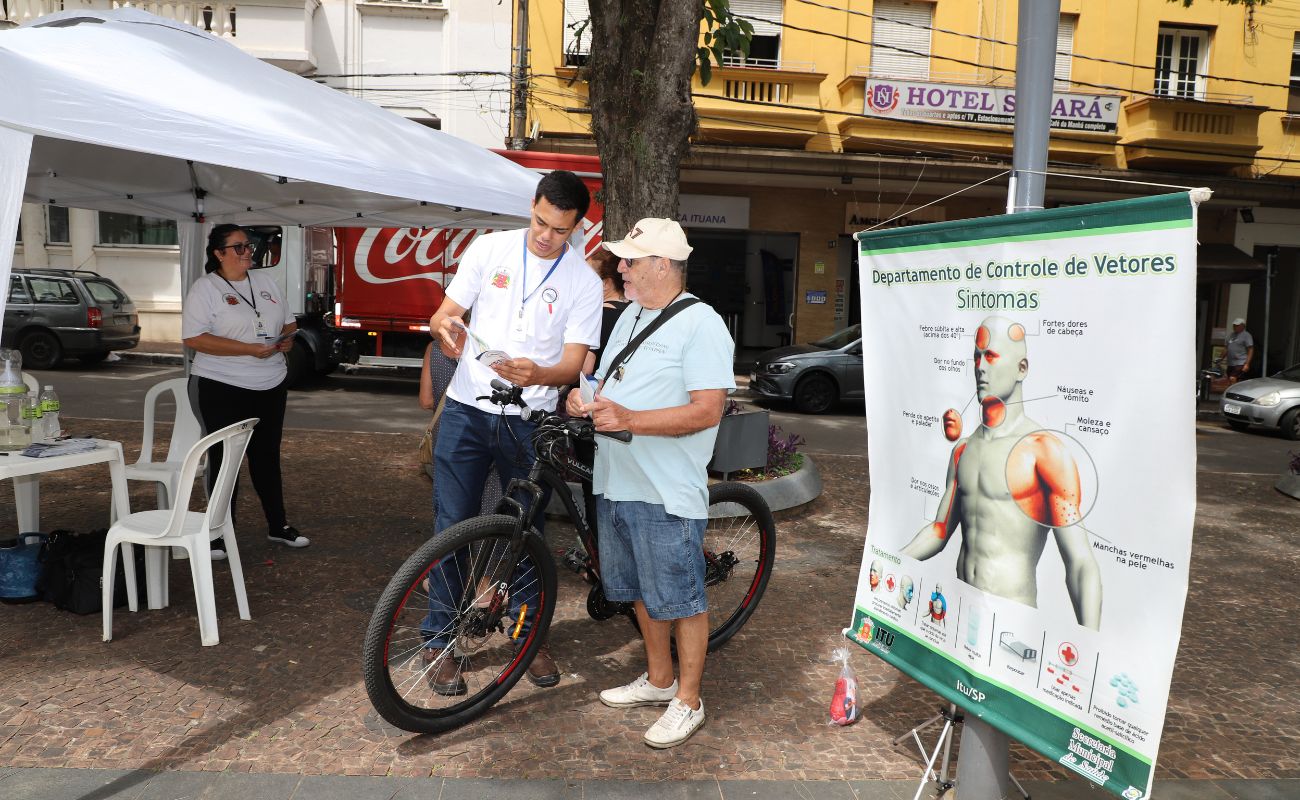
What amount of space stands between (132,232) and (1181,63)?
21274mm

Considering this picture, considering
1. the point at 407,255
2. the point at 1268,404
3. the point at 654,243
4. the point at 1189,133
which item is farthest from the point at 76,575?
the point at 1189,133

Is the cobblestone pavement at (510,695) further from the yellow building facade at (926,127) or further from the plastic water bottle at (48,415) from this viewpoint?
the yellow building facade at (926,127)

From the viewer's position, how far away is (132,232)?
64.3 feet

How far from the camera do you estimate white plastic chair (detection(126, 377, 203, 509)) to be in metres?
5.14

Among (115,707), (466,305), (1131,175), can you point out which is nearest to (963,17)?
(1131,175)

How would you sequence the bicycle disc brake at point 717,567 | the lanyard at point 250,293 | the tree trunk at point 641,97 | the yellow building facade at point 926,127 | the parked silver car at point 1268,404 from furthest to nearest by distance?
the yellow building facade at point 926,127
the parked silver car at point 1268,404
the tree trunk at point 641,97
the lanyard at point 250,293
the bicycle disc brake at point 717,567

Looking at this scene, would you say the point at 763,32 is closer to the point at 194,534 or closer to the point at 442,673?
Result: the point at 194,534

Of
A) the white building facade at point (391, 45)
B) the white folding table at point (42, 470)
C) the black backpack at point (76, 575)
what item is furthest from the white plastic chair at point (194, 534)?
the white building facade at point (391, 45)

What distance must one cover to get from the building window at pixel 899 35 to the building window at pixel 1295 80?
304 inches

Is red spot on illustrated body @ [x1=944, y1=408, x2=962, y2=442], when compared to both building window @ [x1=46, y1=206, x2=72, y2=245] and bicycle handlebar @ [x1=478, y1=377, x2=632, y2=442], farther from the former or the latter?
building window @ [x1=46, y1=206, x2=72, y2=245]

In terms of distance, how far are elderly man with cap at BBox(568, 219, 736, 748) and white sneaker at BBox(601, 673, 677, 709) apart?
0.54ft

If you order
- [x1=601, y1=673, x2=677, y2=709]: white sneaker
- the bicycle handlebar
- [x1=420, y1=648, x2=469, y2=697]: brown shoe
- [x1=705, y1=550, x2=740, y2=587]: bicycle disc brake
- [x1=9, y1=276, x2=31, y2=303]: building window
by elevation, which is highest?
[x1=9, y1=276, x2=31, y2=303]: building window

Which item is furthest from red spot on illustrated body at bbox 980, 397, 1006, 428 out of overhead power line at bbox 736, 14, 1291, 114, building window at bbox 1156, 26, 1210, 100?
building window at bbox 1156, 26, 1210, 100

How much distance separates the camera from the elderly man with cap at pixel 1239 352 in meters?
18.5
